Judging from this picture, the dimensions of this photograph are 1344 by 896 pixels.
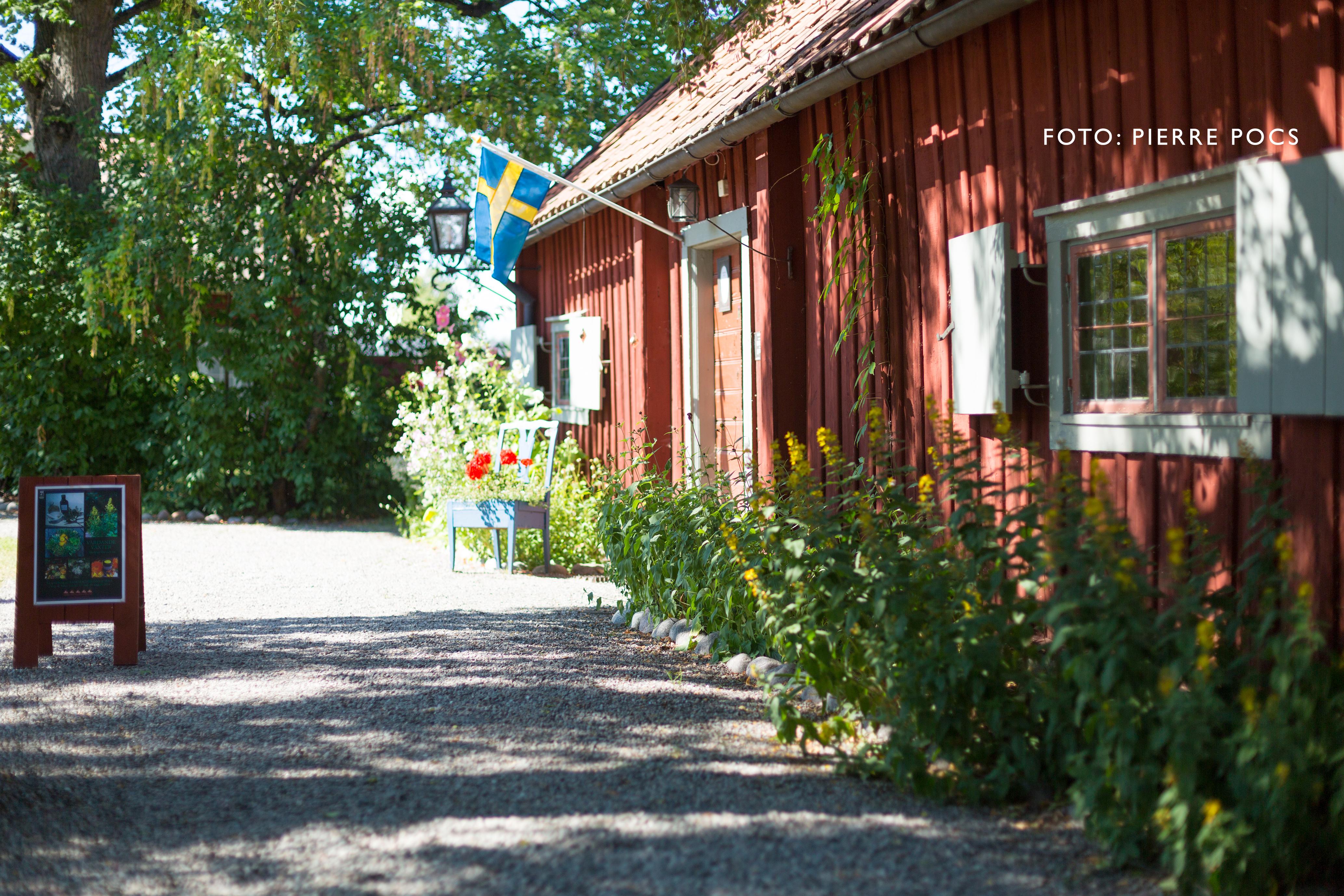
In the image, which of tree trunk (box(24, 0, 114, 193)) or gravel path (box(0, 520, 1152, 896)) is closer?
gravel path (box(0, 520, 1152, 896))

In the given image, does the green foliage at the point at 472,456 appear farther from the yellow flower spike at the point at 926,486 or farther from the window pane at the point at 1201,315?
the window pane at the point at 1201,315

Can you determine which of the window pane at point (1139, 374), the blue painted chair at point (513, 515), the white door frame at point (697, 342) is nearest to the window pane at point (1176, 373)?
the window pane at point (1139, 374)

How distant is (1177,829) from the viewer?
268 cm

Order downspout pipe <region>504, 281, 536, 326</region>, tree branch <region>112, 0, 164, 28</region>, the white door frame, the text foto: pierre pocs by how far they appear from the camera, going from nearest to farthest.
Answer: the text foto: pierre pocs, the white door frame, downspout pipe <region>504, 281, 536, 326</region>, tree branch <region>112, 0, 164, 28</region>

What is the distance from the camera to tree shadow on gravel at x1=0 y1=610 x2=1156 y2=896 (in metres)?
3.00

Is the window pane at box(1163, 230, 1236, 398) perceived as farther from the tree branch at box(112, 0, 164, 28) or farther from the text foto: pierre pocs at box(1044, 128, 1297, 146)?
the tree branch at box(112, 0, 164, 28)

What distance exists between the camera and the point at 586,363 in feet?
34.5

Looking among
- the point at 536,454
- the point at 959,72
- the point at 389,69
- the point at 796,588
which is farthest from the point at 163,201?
the point at 796,588

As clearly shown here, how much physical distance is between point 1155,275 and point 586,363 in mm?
6754

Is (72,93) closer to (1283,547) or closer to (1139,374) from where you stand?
Answer: (1139,374)

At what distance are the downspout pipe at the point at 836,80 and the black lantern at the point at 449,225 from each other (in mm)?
3015

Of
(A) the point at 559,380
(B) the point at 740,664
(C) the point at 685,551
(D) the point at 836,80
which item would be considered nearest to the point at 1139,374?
(B) the point at 740,664

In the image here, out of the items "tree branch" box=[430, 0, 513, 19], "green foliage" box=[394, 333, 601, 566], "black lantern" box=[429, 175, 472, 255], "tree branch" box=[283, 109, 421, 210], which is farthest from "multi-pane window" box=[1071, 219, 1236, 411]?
"tree branch" box=[430, 0, 513, 19]

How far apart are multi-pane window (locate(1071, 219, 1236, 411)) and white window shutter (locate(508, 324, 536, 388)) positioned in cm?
790
